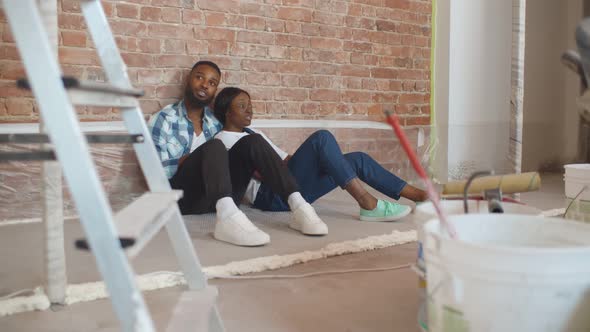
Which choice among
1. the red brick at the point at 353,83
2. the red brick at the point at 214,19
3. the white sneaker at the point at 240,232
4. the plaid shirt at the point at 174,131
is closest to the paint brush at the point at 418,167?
the white sneaker at the point at 240,232

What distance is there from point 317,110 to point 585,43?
7.98 ft

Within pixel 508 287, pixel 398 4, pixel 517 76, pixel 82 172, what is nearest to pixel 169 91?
pixel 517 76

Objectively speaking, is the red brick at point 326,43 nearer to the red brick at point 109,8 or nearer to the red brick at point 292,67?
the red brick at point 292,67

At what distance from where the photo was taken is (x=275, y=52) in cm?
328

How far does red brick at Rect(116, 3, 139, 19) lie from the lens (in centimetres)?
272

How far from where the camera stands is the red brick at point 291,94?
10.9 feet

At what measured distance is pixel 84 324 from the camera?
1265 millimetres

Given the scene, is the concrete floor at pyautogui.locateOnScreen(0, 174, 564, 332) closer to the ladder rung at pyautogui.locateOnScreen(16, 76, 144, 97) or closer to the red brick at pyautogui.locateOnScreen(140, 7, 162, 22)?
the ladder rung at pyautogui.locateOnScreen(16, 76, 144, 97)

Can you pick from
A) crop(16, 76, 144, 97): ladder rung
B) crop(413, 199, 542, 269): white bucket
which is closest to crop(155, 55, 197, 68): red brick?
crop(16, 76, 144, 97): ladder rung

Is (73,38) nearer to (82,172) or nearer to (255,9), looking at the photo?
(255,9)

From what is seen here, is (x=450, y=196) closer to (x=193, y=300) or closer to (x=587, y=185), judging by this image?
(x=587, y=185)

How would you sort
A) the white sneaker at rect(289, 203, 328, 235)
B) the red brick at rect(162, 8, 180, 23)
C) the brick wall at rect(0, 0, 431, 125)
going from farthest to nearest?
the red brick at rect(162, 8, 180, 23) < the brick wall at rect(0, 0, 431, 125) < the white sneaker at rect(289, 203, 328, 235)

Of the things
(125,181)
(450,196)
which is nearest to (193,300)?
(450,196)

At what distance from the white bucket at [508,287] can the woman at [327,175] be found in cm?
147
